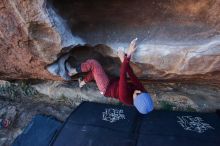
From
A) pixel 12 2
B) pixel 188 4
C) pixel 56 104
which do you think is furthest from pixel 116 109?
pixel 12 2

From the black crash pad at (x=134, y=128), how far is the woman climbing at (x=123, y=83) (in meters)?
0.33

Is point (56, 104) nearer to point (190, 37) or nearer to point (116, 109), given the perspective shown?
point (116, 109)

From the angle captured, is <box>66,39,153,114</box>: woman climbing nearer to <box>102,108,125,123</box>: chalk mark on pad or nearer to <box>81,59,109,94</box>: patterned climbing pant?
<box>81,59,109,94</box>: patterned climbing pant

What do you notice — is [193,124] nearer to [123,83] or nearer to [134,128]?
[134,128]

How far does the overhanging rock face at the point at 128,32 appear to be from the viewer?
7.15ft

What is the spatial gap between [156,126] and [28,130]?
3.82 feet

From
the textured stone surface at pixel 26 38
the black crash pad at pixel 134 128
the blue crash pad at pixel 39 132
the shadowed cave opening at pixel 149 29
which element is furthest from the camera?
the blue crash pad at pixel 39 132

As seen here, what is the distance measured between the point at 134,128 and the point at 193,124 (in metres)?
0.50

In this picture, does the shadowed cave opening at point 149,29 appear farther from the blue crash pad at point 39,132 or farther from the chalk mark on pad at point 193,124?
the blue crash pad at point 39,132

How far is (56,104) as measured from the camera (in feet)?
10.2

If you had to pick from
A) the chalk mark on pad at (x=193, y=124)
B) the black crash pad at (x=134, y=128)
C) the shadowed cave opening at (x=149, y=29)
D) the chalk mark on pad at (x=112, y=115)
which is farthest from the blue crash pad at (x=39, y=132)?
the chalk mark on pad at (x=193, y=124)

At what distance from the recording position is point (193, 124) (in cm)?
260

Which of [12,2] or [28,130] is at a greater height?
[12,2]

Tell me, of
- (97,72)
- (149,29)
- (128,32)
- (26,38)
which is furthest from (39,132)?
(149,29)
